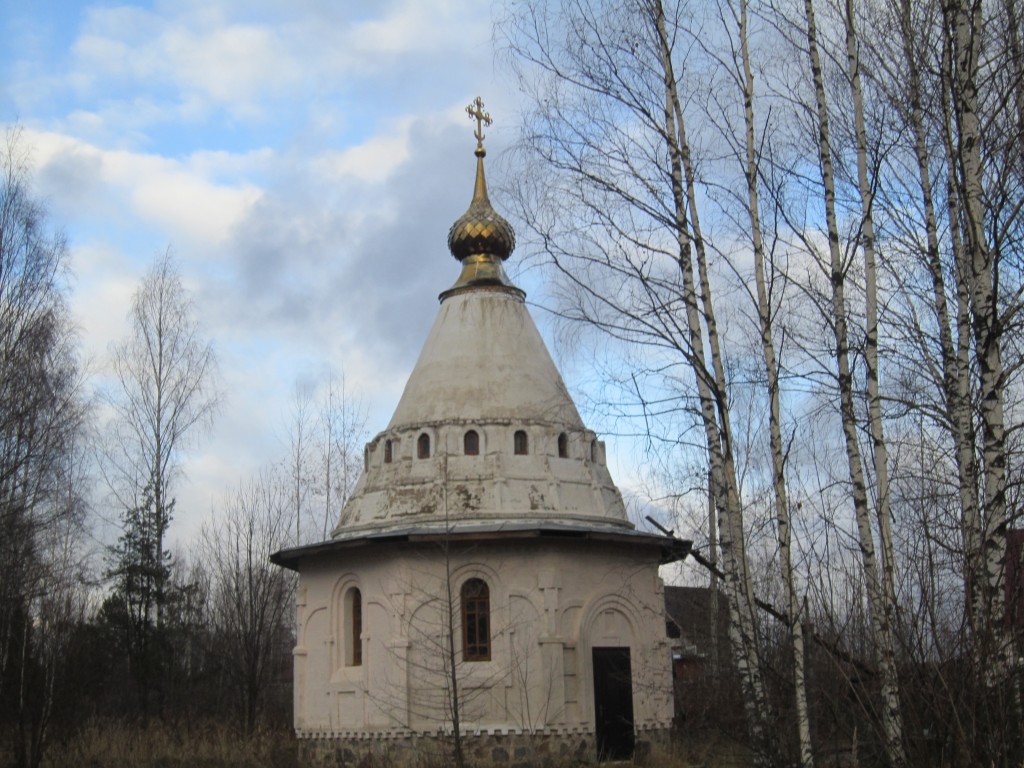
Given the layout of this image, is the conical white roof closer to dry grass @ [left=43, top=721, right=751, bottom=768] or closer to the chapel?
the chapel

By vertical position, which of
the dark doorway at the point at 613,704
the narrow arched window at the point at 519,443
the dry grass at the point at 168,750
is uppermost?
the narrow arched window at the point at 519,443

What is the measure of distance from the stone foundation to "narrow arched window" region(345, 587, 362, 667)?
1335 millimetres

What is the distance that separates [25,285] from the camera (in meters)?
17.4

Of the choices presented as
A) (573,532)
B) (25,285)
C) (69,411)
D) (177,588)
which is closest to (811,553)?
(573,532)

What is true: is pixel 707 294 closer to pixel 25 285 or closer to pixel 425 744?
pixel 425 744

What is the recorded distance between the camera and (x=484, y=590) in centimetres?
1628

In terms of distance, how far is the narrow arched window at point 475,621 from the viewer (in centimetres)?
1598

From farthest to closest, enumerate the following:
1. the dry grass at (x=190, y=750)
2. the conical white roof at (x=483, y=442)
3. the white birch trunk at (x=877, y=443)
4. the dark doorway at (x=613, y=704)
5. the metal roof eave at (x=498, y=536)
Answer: the conical white roof at (x=483, y=442)
the dry grass at (x=190, y=750)
the dark doorway at (x=613, y=704)
the metal roof eave at (x=498, y=536)
the white birch trunk at (x=877, y=443)

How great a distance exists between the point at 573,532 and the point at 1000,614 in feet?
31.0

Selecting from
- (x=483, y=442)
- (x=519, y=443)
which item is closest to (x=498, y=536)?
(x=483, y=442)

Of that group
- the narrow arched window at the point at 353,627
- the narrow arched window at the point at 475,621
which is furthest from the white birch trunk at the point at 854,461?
the narrow arched window at the point at 353,627

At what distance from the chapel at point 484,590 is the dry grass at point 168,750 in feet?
4.66

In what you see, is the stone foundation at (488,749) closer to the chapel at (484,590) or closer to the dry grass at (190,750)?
the chapel at (484,590)

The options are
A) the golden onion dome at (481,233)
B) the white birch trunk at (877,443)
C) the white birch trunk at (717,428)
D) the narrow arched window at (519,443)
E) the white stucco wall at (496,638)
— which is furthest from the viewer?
the golden onion dome at (481,233)
